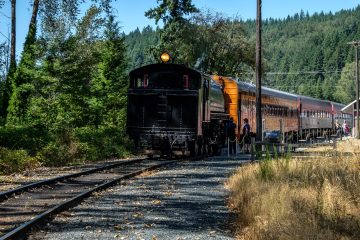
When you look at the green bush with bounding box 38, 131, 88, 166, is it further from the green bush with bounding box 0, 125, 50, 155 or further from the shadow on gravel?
the shadow on gravel

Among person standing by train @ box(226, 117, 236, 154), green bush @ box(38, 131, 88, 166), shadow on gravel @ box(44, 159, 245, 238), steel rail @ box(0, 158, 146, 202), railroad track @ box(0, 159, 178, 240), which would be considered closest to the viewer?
railroad track @ box(0, 159, 178, 240)

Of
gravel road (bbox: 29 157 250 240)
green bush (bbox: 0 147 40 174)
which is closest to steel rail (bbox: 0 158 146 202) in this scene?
gravel road (bbox: 29 157 250 240)

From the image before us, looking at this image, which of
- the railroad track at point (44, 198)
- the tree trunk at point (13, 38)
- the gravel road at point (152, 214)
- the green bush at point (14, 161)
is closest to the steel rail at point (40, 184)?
the railroad track at point (44, 198)

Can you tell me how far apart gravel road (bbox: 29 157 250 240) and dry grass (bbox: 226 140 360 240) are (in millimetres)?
481

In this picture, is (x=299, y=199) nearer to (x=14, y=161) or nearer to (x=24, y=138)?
(x=14, y=161)

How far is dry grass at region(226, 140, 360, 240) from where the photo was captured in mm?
6676

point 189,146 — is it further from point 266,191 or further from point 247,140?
point 266,191

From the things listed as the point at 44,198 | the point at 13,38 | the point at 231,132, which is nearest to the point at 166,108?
the point at 231,132

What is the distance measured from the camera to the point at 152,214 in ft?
30.9

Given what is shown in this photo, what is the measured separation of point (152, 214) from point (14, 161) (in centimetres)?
944

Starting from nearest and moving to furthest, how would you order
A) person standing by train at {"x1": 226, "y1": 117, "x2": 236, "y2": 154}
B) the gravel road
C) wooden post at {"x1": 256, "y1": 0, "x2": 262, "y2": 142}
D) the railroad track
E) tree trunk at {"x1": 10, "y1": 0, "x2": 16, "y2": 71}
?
the gravel road → the railroad track → wooden post at {"x1": 256, "y1": 0, "x2": 262, "y2": 142} → person standing by train at {"x1": 226, "y1": 117, "x2": 236, "y2": 154} → tree trunk at {"x1": 10, "y1": 0, "x2": 16, "y2": 71}

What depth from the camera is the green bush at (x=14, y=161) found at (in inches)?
664

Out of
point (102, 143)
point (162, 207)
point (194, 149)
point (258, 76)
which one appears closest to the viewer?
point (162, 207)

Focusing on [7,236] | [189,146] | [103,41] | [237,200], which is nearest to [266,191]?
[237,200]
